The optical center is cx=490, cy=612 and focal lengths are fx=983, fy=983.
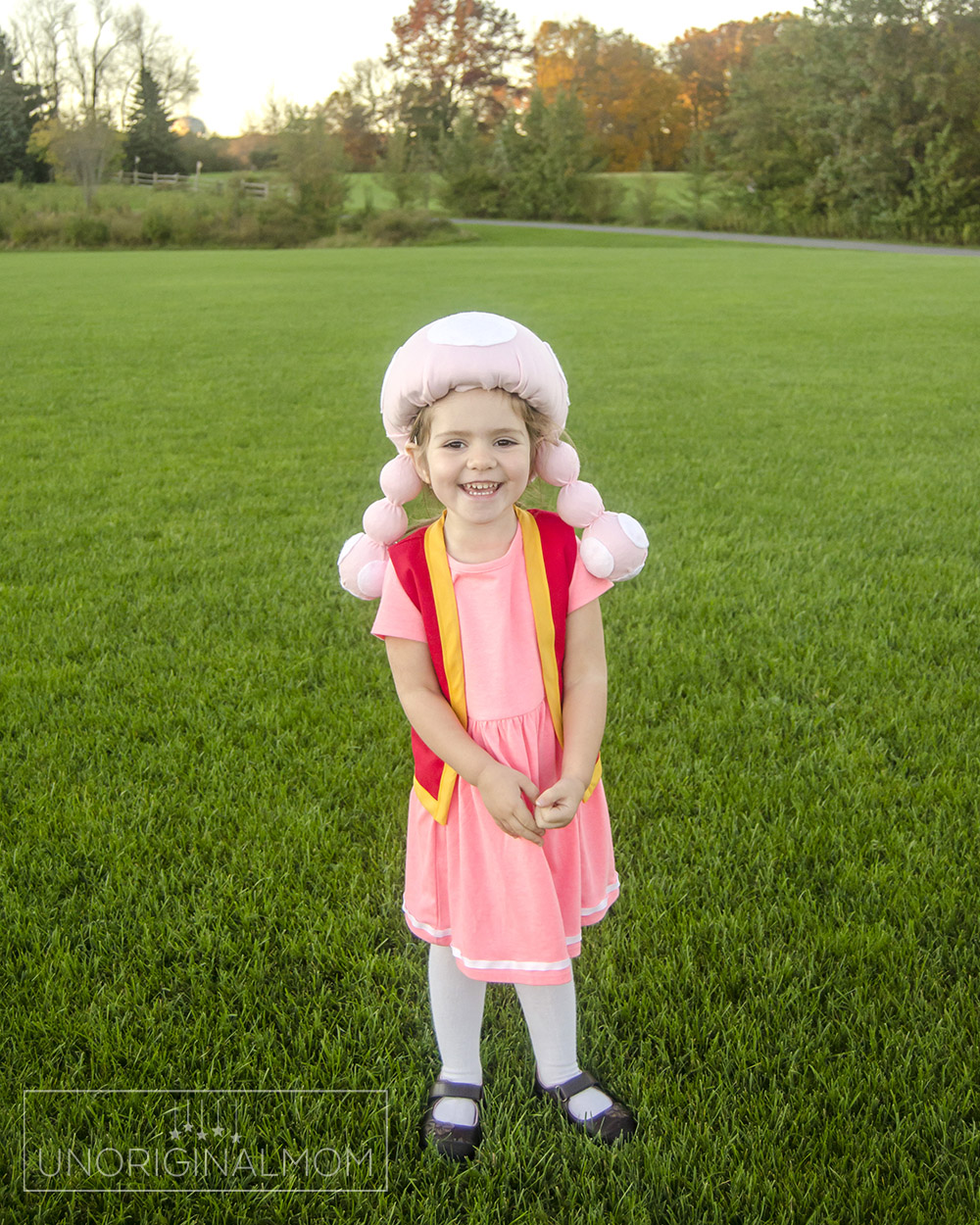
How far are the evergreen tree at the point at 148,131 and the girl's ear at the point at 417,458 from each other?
60937mm

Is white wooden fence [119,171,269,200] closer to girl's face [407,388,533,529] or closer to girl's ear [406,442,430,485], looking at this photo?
girl's ear [406,442,430,485]

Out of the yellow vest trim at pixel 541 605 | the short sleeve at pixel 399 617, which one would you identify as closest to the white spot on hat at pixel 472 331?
the yellow vest trim at pixel 541 605

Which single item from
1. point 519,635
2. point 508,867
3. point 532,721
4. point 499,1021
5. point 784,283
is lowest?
point 499,1021

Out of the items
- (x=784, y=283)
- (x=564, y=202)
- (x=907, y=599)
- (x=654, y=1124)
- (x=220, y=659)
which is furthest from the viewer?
(x=564, y=202)

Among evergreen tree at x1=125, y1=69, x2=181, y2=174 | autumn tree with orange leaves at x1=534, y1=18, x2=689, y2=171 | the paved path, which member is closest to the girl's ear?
the paved path

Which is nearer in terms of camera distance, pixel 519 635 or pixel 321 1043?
pixel 519 635

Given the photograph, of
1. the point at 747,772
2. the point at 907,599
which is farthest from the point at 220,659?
the point at 907,599

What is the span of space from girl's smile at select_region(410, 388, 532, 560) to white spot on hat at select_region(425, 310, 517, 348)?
0.08 metres

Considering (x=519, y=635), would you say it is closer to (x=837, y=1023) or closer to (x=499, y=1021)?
(x=499, y=1021)

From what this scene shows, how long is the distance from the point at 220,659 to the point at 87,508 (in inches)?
90.1

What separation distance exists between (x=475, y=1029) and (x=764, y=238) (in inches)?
1568

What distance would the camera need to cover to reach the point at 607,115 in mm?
60625

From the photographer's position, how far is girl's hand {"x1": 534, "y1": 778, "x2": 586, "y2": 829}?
152cm

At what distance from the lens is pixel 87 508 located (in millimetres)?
5363
